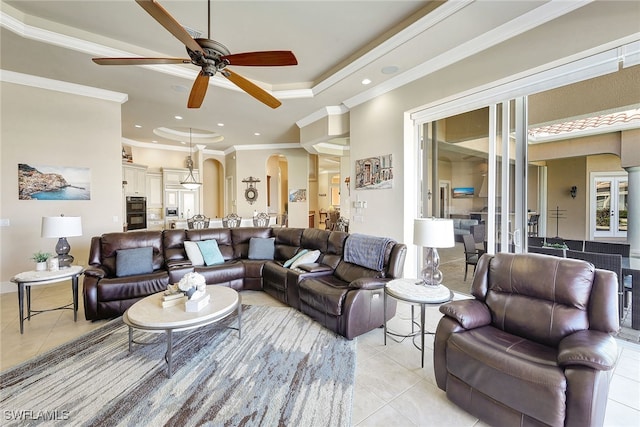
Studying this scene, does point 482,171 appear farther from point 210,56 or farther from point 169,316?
point 169,316

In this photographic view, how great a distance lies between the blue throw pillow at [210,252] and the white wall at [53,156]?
2054mm

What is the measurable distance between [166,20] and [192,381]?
265 centimetres

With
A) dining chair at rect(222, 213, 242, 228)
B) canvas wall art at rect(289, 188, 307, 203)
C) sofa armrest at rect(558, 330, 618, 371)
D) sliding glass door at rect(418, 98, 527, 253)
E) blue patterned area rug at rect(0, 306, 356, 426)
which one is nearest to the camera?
sofa armrest at rect(558, 330, 618, 371)

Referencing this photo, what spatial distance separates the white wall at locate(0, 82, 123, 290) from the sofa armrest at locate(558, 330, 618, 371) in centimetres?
625

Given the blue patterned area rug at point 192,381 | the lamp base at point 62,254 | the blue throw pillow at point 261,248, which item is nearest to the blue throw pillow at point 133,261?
the lamp base at point 62,254

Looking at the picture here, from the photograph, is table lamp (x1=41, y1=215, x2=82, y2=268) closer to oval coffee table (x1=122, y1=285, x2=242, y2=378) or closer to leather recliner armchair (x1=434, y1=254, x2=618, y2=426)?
oval coffee table (x1=122, y1=285, x2=242, y2=378)

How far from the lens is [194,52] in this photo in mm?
2156

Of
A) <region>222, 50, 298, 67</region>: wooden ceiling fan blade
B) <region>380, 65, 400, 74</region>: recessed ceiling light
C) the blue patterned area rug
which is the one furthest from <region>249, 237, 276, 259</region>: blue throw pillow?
<region>380, 65, 400, 74</region>: recessed ceiling light

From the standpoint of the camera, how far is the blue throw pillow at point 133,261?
3508 millimetres

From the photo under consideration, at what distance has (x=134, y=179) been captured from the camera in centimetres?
763

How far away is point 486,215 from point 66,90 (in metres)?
6.83

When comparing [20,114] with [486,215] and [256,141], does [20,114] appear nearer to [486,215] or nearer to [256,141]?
[256,141]

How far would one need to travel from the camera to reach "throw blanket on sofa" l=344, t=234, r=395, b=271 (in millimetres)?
3129

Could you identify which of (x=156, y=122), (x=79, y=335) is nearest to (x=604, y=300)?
(x=79, y=335)
